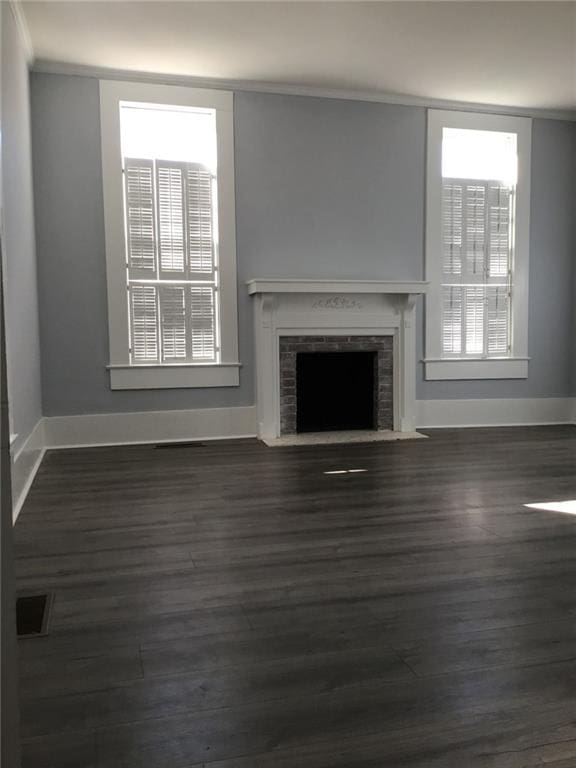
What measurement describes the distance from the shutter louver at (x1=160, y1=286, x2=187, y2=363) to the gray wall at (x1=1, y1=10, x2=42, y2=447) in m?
1.17

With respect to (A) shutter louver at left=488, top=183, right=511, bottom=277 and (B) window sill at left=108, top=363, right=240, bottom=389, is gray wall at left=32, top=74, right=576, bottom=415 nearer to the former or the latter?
(B) window sill at left=108, top=363, right=240, bottom=389

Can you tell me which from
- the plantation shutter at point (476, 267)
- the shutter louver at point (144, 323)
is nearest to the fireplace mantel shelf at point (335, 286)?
the plantation shutter at point (476, 267)

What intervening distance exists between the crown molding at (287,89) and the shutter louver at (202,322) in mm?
1964

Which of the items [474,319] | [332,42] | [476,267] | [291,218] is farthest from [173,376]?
[476,267]

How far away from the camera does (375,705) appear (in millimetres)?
1772

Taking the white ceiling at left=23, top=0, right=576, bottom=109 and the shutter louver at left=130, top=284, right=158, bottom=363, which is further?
the shutter louver at left=130, top=284, right=158, bottom=363

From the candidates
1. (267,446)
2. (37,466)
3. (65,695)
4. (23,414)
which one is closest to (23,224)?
(23,414)

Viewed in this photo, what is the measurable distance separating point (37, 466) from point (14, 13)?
338 cm

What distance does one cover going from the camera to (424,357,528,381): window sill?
7.00m

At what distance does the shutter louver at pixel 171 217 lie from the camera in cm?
614

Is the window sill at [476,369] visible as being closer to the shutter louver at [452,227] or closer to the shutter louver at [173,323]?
the shutter louver at [452,227]

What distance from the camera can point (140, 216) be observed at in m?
6.10

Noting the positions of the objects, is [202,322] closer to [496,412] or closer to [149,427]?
[149,427]

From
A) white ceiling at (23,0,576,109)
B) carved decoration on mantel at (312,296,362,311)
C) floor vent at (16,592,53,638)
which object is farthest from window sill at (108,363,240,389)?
floor vent at (16,592,53,638)
